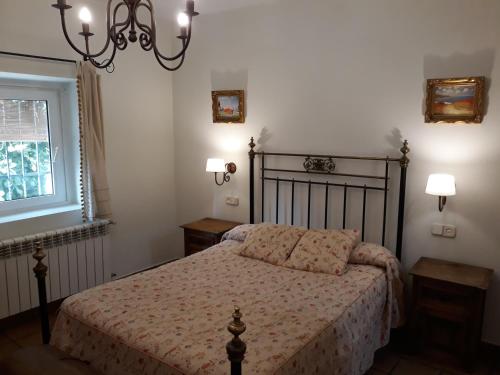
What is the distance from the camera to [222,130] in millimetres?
4082

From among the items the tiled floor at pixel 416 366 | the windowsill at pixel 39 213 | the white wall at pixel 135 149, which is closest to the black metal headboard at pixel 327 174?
the tiled floor at pixel 416 366

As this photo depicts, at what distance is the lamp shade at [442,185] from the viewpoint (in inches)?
108

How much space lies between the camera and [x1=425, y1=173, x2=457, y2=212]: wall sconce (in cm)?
275

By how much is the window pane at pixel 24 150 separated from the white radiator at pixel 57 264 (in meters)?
0.49

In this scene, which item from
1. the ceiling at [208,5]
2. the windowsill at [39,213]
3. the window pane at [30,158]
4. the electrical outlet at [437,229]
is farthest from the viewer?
the ceiling at [208,5]

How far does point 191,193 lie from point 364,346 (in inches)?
99.9

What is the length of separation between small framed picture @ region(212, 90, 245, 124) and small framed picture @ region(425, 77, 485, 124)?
1.65m

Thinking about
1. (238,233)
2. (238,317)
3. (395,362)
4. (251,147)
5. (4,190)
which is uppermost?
(251,147)

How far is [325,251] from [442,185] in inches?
35.6

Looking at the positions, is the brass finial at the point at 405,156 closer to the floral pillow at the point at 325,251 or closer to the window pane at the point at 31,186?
the floral pillow at the point at 325,251

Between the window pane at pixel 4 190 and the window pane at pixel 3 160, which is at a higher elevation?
the window pane at pixel 3 160

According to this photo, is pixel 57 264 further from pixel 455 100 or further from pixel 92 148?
pixel 455 100

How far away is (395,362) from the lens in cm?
283

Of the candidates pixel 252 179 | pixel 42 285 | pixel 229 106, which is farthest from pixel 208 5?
pixel 42 285
